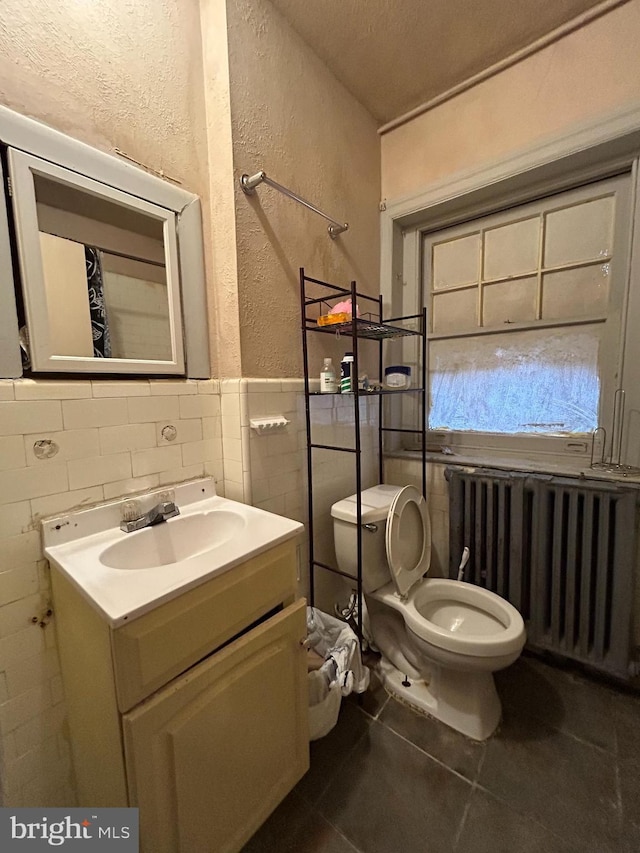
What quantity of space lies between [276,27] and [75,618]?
1.97m

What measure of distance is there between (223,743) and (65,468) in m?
0.75

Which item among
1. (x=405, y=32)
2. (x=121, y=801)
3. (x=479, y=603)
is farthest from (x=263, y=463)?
(x=405, y=32)

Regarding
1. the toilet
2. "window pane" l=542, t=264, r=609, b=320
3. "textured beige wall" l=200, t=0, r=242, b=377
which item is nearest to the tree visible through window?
"window pane" l=542, t=264, r=609, b=320

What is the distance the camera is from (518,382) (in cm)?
164

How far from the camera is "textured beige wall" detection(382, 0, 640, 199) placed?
122 cm

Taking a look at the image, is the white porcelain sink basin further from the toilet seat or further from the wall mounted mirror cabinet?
the toilet seat

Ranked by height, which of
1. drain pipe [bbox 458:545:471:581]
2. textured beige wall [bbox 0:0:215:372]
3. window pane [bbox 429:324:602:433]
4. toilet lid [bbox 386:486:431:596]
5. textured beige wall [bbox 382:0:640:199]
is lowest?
drain pipe [bbox 458:545:471:581]

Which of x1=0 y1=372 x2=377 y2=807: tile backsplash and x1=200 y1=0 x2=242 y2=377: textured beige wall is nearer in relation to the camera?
x1=0 y1=372 x2=377 y2=807: tile backsplash

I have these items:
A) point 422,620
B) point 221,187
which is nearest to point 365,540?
point 422,620

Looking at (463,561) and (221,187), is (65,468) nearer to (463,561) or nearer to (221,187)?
(221,187)

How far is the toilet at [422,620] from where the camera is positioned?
3.70 feet

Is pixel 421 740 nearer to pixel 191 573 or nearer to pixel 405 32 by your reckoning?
pixel 191 573

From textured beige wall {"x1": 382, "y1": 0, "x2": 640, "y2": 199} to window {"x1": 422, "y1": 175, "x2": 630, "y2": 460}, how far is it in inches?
10.5

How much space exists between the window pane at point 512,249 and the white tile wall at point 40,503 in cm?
168
